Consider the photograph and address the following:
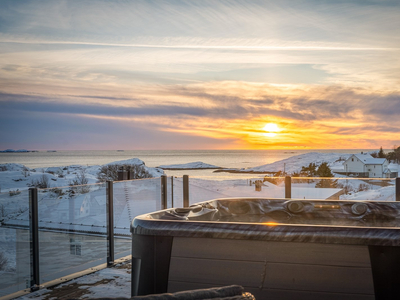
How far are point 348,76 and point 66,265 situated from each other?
6057mm

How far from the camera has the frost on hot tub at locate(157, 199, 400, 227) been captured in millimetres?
3746

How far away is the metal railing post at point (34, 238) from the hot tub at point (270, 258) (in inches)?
47.3

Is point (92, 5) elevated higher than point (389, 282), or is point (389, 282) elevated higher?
point (92, 5)

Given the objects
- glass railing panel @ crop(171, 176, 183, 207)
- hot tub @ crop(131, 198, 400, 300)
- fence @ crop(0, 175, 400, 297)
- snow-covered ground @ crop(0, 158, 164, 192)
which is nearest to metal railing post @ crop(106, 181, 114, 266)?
fence @ crop(0, 175, 400, 297)

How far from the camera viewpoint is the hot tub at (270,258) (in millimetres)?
2061

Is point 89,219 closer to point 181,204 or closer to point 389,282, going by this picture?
point 181,204

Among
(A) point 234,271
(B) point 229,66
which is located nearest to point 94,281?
(A) point 234,271

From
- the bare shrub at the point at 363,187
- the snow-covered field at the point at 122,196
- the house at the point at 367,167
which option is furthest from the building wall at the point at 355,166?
the snow-covered field at the point at 122,196

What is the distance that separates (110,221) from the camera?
4.09 metres

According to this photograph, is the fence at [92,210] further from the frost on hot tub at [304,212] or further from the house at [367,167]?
the house at [367,167]

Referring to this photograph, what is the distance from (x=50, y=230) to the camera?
3400 millimetres

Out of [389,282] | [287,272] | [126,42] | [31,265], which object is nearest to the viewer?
[389,282]

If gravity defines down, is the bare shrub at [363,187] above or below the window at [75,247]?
above

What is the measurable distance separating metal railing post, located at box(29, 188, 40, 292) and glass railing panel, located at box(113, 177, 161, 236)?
1.01 metres
